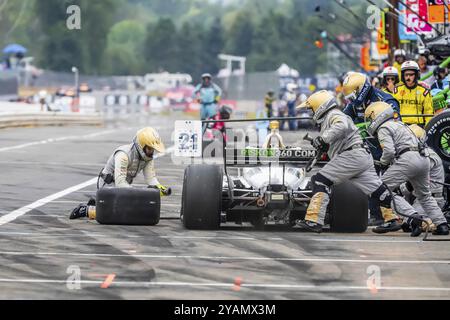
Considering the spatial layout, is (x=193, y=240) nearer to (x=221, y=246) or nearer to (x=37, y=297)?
(x=221, y=246)

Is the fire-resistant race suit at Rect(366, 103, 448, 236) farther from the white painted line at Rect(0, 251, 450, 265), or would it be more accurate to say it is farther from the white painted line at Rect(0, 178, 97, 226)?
the white painted line at Rect(0, 178, 97, 226)

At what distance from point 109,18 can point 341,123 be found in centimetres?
7911

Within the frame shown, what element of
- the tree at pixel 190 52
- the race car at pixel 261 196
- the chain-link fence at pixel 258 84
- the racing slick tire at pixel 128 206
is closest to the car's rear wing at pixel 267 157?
the race car at pixel 261 196

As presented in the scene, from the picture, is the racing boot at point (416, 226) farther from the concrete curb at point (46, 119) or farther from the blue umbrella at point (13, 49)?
the blue umbrella at point (13, 49)

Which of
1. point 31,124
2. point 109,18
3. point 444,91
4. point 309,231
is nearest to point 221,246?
point 309,231

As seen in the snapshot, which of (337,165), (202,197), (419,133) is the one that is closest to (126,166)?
(202,197)

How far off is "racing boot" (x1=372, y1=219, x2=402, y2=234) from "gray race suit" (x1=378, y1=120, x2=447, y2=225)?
385 mm

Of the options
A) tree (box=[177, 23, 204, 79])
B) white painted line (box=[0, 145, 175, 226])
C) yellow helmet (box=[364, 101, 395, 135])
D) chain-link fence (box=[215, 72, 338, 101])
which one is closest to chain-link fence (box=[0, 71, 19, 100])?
chain-link fence (box=[215, 72, 338, 101])

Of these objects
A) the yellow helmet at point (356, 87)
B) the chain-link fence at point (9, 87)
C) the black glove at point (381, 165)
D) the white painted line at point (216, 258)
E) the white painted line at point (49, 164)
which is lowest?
the white painted line at point (216, 258)

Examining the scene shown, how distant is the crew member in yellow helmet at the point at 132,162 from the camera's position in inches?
598

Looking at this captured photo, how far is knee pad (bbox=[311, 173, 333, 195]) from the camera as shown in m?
14.3

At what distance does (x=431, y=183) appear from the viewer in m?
15.2

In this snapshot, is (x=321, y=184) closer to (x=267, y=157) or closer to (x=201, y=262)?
(x=267, y=157)

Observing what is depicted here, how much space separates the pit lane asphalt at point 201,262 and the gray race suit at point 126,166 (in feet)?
1.88
